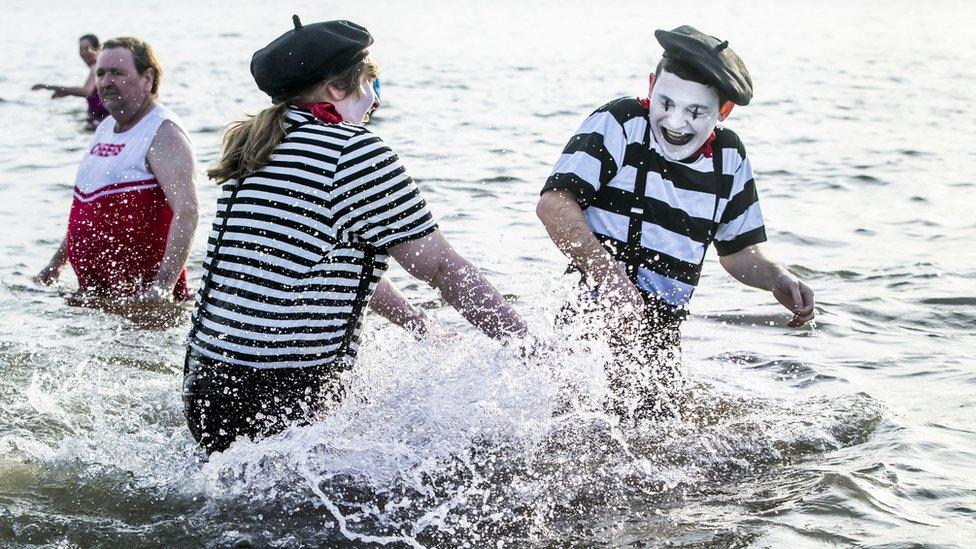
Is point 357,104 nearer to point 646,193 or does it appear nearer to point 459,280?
point 459,280

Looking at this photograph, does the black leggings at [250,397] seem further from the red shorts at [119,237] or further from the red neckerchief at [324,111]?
the red shorts at [119,237]

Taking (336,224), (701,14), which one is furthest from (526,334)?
(701,14)

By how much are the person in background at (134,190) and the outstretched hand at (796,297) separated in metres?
3.57

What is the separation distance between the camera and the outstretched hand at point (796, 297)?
4.84 meters

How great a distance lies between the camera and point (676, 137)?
187 inches

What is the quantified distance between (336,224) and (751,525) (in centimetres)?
195

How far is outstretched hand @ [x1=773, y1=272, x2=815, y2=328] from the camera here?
484 cm

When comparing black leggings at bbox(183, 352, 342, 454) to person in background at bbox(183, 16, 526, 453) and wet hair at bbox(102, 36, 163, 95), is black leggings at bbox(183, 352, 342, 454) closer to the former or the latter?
person in background at bbox(183, 16, 526, 453)

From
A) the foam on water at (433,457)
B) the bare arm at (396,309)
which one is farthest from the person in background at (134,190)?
the bare arm at (396,309)

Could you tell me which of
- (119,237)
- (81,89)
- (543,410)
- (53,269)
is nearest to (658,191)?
(543,410)

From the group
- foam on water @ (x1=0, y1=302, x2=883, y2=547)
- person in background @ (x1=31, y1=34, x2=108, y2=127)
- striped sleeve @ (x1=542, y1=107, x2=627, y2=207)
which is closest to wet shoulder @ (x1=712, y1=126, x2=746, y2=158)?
striped sleeve @ (x1=542, y1=107, x2=627, y2=207)

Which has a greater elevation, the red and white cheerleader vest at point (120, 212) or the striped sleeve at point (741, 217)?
the striped sleeve at point (741, 217)

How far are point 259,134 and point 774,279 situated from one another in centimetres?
228

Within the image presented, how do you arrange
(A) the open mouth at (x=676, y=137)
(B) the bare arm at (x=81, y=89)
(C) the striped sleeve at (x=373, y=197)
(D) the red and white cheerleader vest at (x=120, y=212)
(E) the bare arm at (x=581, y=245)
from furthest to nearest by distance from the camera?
(B) the bare arm at (x=81, y=89)
(D) the red and white cheerleader vest at (x=120, y=212)
(A) the open mouth at (x=676, y=137)
(E) the bare arm at (x=581, y=245)
(C) the striped sleeve at (x=373, y=197)
